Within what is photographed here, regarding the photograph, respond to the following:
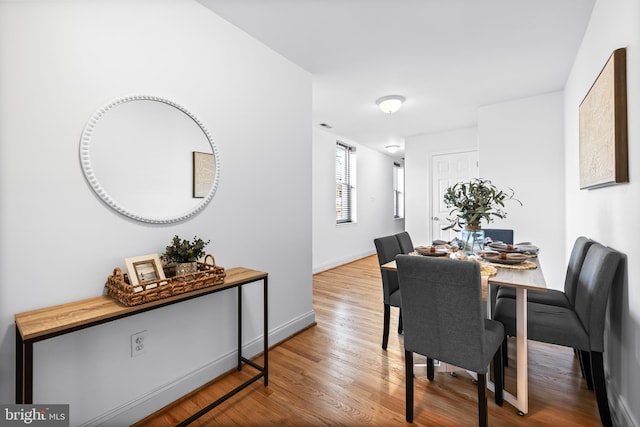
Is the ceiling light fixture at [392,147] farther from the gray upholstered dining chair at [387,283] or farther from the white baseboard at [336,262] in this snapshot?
the gray upholstered dining chair at [387,283]

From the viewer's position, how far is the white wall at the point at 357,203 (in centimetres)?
498

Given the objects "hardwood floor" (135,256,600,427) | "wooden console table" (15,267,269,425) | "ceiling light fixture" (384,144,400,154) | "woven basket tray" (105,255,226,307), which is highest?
"ceiling light fixture" (384,144,400,154)

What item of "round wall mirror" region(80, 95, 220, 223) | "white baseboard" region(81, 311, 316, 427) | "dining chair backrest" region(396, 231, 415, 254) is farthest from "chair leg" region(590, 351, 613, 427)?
"round wall mirror" region(80, 95, 220, 223)

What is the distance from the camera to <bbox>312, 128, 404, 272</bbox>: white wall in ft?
16.3

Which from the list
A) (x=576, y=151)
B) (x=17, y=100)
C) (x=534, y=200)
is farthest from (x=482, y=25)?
(x=17, y=100)

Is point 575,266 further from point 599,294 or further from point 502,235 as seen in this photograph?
point 502,235

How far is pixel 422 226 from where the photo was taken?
5.45 meters

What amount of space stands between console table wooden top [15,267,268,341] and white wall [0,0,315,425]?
0.08 m

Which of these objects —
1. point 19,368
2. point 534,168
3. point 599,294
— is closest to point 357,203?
point 534,168

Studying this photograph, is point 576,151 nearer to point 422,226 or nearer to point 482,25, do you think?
point 482,25

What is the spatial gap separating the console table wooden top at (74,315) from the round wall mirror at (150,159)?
1.54 feet

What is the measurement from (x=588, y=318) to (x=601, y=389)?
1.10 ft

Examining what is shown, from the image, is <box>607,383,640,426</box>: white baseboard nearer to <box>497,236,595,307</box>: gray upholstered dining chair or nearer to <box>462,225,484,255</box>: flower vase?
<box>497,236,595,307</box>: gray upholstered dining chair

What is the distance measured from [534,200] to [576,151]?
1.04 m
